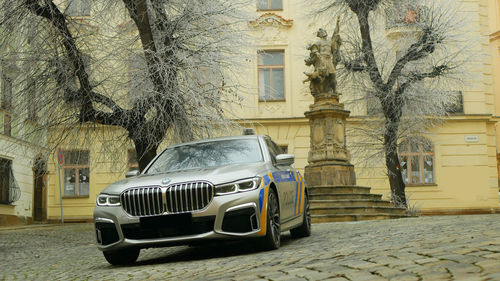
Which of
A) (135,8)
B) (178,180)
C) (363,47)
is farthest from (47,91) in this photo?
(363,47)

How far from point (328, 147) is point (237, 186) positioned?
37.4ft

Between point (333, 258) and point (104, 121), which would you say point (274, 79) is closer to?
point (104, 121)

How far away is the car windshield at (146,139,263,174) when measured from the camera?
8477 mm

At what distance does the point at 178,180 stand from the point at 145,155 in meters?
8.03

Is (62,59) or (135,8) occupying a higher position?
(135,8)

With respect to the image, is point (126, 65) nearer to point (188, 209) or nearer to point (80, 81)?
point (80, 81)

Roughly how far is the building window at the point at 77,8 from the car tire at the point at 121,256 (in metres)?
7.51

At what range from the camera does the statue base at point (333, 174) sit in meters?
18.4

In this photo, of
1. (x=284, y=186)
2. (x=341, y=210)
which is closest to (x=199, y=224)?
(x=284, y=186)

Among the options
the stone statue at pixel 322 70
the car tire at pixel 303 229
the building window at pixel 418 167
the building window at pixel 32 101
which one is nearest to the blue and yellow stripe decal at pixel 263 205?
the car tire at pixel 303 229

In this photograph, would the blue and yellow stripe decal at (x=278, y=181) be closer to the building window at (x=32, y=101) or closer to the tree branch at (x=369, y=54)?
the building window at (x=32, y=101)

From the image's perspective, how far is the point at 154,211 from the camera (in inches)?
292

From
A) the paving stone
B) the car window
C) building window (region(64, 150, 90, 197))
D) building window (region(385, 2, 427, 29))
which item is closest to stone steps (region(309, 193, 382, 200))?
building window (region(385, 2, 427, 29))

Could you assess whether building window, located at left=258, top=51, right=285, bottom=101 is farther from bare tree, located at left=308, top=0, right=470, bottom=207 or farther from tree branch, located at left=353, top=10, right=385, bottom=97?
tree branch, located at left=353, top=10, right=385, bottom=97
